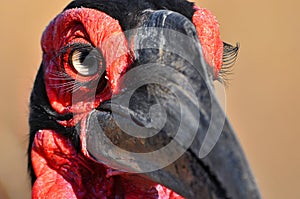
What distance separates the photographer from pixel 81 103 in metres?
1.94

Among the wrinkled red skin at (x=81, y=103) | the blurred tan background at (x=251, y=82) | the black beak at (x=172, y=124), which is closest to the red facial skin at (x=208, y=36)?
the wrinkled red skin at (x=81, y=103)

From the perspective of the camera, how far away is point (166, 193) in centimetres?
195

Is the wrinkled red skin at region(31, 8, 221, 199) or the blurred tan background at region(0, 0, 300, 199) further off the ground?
the wrinkled red skin at region(31, 8, 221, 199)

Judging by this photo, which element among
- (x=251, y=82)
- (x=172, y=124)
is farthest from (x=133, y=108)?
(x=251, y=82)

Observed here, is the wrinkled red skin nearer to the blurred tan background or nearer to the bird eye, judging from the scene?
the bird eye

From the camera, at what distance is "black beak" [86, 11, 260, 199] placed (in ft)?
4.76

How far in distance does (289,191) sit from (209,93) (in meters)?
3.33

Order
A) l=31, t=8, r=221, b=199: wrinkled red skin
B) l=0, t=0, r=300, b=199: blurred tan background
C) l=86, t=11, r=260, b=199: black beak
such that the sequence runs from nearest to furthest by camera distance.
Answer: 1. l=86, t=11, r=260, b=199: black beak
2. l=31, t=8, r=221, b=199: wrinkled red skin
3. l=0, t=0, r=300, b=199: blurred tan background

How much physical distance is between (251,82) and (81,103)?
10.4 ft

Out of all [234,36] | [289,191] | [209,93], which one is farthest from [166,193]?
[234,36]

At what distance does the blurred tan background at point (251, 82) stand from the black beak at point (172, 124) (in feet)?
9.48

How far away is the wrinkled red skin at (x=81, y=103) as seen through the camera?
1.86 m

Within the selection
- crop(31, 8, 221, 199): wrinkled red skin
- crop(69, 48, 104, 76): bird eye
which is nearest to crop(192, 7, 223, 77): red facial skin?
crop(31, 8, 221, 199): wrinkled red skin

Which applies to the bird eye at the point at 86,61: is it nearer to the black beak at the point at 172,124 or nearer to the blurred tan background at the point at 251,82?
the black beak at the point at 172,124
